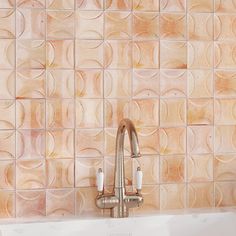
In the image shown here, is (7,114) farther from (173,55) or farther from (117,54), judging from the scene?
(173,55)

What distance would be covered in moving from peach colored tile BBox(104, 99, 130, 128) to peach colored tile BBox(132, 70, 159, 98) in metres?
0.05

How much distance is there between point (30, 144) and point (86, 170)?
20cm

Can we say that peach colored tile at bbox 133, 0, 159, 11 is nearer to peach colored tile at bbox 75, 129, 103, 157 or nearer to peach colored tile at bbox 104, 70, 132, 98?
peach colored tile at bbox 104, 70, 132, 98

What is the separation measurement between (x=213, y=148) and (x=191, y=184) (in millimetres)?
141

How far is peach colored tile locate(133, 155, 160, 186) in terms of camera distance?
5.88ft

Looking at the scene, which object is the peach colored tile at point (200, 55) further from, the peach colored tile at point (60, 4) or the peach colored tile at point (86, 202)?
the peach colored tile at point (86, 202)

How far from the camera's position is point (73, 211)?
175cm

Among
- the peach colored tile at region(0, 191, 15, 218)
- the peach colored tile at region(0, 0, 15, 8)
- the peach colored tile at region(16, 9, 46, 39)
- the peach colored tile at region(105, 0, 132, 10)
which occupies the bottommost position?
the peach colored tile at region(0, 191, 15, 218)

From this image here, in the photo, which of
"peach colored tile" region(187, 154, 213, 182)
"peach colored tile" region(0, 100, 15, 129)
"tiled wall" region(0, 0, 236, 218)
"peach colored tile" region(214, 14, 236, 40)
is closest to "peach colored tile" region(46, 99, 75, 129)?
"tiled wall" region(0, 0, 236, 218)

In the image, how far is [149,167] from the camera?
179 cm

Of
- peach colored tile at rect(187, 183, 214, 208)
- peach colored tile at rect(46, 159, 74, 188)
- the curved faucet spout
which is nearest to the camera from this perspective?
the curved faucet spout

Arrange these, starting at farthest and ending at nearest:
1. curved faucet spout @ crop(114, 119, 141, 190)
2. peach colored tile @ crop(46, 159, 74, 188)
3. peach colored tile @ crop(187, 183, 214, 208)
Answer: peach colored tile @ crop(187, 183, 214, 208)
peach colored tile @ crop(46, 159, 74, 188)
curved faucet spout @ crop(114, 119, 141, 190)

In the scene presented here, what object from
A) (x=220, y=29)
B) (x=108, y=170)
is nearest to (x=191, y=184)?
(x=108, y=170)

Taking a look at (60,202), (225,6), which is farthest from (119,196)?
(225,6)
